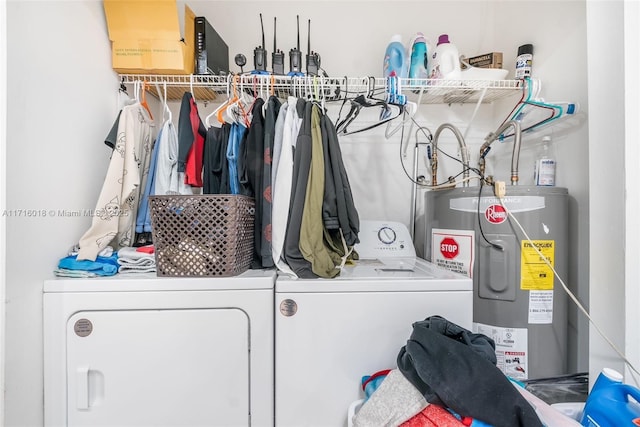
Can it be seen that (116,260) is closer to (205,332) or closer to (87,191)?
(87,191)

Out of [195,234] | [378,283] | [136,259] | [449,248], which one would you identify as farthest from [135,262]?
[449,248]

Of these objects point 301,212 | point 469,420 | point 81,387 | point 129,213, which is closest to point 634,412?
→ point 469,420

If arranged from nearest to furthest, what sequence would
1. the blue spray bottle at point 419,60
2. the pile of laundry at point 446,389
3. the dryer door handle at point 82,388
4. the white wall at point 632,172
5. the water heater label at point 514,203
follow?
the pile of laundry at point 446,389 → the white wall at point 632,172 → the dryer door handle at point 82,388 → the water heater label at point 514,203 → the blue spray bottle at point 419,60

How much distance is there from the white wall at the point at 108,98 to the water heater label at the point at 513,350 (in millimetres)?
290

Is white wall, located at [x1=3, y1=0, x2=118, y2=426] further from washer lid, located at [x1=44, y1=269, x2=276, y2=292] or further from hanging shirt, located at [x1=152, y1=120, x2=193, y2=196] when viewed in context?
hanging shirt, located at [x1=152, y1=120, x2=193, y2=196]

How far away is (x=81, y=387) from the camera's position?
0.93m

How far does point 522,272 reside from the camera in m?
1.16

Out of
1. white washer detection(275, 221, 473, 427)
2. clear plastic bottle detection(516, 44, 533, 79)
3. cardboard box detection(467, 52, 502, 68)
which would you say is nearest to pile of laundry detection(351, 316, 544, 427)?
white washer detection(275, 221, 473, 427)

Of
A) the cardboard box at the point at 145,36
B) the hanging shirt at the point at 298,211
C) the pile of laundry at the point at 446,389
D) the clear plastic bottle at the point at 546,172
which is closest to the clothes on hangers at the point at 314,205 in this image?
the hanging shirt at the point at 298,211

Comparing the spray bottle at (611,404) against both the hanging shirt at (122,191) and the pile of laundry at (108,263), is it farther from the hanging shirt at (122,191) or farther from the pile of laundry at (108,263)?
the hanging shirt at (122,191)

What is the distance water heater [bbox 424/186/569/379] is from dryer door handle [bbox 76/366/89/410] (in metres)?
1.41

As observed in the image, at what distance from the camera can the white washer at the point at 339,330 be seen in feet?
3.17

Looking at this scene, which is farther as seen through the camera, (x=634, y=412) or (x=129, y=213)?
(x=129, y=213)

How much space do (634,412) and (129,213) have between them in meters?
1.70
